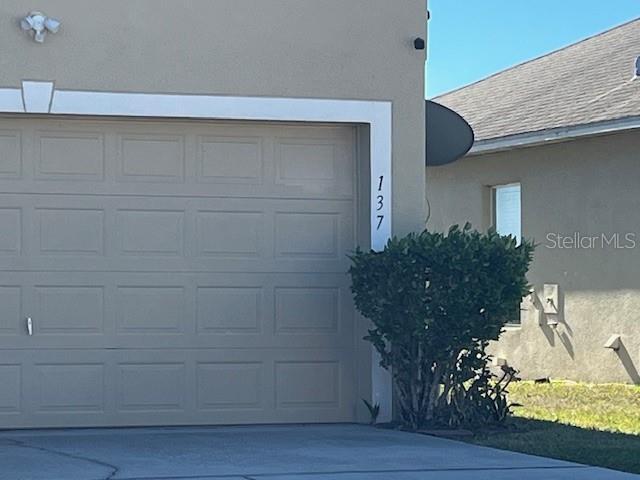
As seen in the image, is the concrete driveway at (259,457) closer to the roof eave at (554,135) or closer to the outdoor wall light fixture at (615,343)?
the outdoor wall light fixture at (615,343)

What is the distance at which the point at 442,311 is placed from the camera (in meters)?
10.5

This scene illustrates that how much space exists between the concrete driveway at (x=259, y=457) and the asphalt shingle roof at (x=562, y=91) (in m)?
6.57

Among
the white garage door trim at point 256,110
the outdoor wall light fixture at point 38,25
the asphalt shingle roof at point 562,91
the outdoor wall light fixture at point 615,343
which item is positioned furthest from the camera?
the asphalt shingle roof at point 562,91

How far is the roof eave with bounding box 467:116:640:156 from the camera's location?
15195 mm

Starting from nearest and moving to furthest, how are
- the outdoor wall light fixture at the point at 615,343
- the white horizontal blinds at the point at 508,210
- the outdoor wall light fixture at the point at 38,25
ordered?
the outdoor wall light fixture at the point at 38,25
the outdoor wall light fixture at the point at 615,343
the white horizontal blinds at the point at 508,210

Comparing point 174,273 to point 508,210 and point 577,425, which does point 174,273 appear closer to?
point 577,425

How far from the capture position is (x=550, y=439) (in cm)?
1042

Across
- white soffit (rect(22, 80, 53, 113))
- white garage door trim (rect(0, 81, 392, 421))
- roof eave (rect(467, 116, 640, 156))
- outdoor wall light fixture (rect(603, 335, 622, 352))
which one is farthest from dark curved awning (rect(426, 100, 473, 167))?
outdoor wall light fixture (rect(603, 335, 622, 352))

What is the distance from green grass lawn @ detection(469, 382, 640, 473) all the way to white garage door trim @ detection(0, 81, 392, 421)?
1350mm

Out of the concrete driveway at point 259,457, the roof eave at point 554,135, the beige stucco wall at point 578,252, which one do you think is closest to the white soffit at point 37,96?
the concrete driveway at point 259,457

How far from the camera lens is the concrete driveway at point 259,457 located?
8.48m

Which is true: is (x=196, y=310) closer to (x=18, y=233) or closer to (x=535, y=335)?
(x=18, y=233)

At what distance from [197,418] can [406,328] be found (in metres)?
1.94

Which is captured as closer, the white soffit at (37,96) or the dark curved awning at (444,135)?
the white soffit at (37,96)
